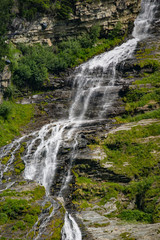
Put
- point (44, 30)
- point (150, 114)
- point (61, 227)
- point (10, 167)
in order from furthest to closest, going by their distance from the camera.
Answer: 1. point (44, 30)
2. point (150, 114)
3. point (10, 167)
4. point (61, 227)

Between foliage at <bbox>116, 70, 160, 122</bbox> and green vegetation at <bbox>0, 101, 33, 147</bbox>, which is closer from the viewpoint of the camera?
foliage at <bbox>116, 70, 160, 122</bbox>

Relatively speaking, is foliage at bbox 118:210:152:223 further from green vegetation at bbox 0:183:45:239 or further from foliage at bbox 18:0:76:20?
foliage at bbox 18:0:76:20

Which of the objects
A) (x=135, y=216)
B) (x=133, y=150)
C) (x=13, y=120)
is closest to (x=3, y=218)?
(x=135, y=216)

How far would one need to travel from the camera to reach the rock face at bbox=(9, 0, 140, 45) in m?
41.0

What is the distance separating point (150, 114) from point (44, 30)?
2625 cm

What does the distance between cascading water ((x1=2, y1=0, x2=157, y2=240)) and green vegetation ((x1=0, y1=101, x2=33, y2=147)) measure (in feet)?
10.9

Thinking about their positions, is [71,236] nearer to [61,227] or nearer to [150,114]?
[61,227]

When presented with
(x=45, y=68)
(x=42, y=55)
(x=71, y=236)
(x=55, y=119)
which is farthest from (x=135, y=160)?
(x=42, y=55)

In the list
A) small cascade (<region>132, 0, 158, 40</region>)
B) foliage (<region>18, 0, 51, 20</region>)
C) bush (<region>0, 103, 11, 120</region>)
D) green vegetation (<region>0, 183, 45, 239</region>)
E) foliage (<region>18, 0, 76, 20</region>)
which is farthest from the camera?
small cascade (<region>132, 0, 158, 40</region>)

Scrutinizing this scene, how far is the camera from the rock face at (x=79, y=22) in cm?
4100

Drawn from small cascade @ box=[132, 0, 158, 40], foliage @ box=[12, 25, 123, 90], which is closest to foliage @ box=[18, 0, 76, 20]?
foliage @ box=[12, 25, 123, 90]

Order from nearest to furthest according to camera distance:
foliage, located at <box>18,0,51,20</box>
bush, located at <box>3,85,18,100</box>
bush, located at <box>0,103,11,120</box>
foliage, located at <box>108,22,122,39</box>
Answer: bush, located at <box>0,103,11,120</box> → bush, located at <box>3,85,18,100</box> → foliage, located at <box>18,0,51,20</box> → foliage, located at <box>108,22,122,39</box>

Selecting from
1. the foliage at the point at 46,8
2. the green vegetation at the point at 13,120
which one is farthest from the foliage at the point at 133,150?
the foliage at the point at 46,8

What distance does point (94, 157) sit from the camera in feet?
70.1
